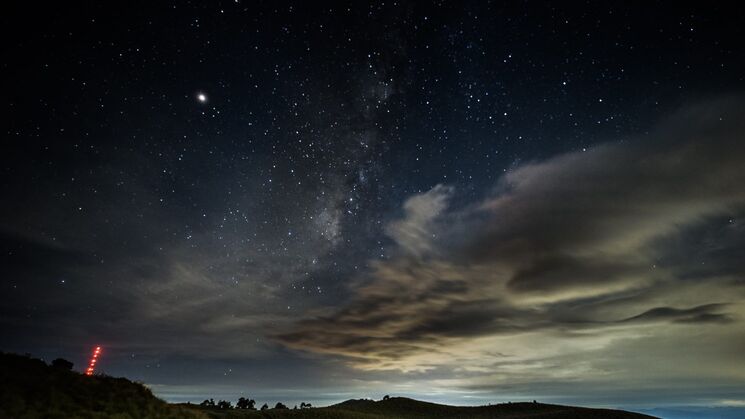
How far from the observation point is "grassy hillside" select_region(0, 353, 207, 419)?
16.5 meters

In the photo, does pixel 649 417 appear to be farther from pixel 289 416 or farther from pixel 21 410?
pixel 21 410

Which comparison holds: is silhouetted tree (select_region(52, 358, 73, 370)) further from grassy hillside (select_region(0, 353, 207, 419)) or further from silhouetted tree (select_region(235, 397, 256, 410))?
silhouetted tree (select_region(235, 397, 256, 410))

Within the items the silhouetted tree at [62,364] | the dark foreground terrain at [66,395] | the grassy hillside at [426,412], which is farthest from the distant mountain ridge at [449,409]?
the silhouetted tree at [62,364]

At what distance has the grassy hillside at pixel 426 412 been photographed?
49.7 metres

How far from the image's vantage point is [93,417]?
57.9ft

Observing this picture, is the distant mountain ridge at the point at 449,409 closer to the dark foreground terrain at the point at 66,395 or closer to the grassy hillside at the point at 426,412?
the grassy hillside at the point at 426,412

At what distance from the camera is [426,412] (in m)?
69.2

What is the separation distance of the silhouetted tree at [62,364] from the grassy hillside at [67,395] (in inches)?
26.5

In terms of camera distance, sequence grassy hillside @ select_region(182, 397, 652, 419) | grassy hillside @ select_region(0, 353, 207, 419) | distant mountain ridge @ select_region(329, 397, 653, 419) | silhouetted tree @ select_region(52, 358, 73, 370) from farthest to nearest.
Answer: distant mountain ridge @ select_region(329, 397, 653, 419), grassy hillside @ select_region(182, 397, 652, 419), silhouetted tree @ select_region(52, 358, 73, 370), grassy hillside @ select_region(0, 353, 207, 419)

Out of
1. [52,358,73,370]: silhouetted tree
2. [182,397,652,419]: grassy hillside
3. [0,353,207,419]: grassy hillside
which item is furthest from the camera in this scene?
[182,397,652,419]: grassy hillside

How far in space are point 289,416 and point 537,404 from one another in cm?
5092

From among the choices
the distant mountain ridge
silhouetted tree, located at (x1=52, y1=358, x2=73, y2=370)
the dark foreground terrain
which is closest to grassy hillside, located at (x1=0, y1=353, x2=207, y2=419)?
the dark foreground terrain

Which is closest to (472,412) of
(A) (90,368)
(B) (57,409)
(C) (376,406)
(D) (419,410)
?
(D) (419,410)

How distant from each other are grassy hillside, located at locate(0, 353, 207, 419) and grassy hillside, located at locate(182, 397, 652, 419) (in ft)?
70.5
